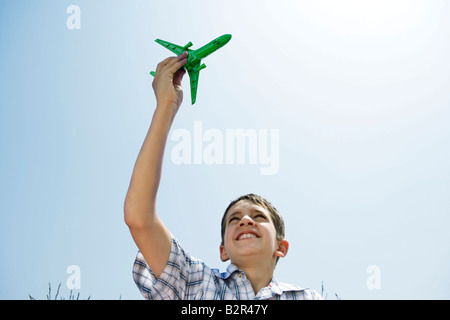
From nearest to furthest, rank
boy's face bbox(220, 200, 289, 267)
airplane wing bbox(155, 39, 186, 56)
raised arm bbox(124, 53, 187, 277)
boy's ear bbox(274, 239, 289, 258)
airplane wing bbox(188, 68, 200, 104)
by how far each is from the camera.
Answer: raised arm bbox(124, 53, 187, 277), boy's face bbox(220, 200, 289, 267), boy's ear bbox(274, 239, 289, 258), airplane wing bbox(188, 68, 200, 104), airplane wing bbox(155, 39, 186, 56)

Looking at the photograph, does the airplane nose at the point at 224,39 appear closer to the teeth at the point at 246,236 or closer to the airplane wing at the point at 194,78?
the airplane wing at the point at 194,78

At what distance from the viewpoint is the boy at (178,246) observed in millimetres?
2967

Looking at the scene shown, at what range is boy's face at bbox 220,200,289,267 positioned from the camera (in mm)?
3465

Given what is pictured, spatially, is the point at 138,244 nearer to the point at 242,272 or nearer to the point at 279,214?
the point at 242,272

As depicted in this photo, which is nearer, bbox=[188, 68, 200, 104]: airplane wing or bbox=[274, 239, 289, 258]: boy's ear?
bbox=[274, 239, 289, 258]: boy's ear

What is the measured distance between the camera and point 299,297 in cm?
330

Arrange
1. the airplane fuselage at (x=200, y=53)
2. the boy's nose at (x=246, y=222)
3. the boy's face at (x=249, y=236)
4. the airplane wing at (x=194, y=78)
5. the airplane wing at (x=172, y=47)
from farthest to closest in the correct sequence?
the airplane wing at (x=172, y=47) → the airplane wing at (x=194, y=78) → the airplane fuselage at (x=200, y=53) → the boy's nose at (x=246, y=222) → the boy's face at (x=249, y=236)

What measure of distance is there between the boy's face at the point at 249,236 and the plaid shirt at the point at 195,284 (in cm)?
16

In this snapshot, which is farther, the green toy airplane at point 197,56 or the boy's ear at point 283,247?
the green toy airplane at point 197,56

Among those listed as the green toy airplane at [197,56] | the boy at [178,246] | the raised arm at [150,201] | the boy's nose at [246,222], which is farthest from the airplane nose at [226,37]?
the boy's nose at [246,222]

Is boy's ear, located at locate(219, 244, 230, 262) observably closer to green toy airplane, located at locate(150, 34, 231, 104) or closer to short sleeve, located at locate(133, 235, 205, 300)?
short sleeve, located at locate(133, 235, 205, 300)

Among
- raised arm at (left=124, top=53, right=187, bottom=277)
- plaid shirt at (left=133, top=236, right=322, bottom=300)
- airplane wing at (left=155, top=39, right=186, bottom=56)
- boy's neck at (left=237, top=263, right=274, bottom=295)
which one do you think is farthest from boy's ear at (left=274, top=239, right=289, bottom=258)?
airplane wing at (left=155, top=39, right=186, bottom=56)
